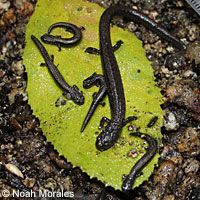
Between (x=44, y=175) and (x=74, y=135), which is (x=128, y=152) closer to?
(x=74, y=135)

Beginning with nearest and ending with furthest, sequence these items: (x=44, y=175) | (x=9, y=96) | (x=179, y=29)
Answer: (x=44, y=175) → (x=9, y=96) → (x=179, y=29)

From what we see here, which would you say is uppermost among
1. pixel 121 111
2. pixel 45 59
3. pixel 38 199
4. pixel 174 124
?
pixel 45 59

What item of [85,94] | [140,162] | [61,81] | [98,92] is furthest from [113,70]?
[140,162]

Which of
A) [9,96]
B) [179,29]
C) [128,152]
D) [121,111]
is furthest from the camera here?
[179,29]

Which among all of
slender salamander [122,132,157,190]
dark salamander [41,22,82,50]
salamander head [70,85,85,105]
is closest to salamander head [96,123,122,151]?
slender salamander [122,132,157,190]

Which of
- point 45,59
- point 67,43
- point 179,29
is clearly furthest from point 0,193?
point 179,29

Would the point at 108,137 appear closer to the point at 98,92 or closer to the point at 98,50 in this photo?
the point at 98,92

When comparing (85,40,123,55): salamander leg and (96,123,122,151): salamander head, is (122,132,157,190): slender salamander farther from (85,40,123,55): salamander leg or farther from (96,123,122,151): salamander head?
(85,40,123,55): salamander leg
